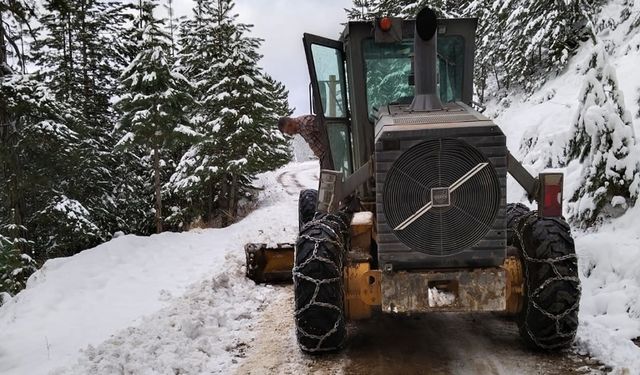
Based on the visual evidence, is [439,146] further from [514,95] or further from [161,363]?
[514,95]

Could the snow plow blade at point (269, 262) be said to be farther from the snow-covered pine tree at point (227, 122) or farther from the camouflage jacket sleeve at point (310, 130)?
the snow-covered pine tree at point (227, 122)

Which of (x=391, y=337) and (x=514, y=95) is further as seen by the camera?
(x=514, y=95)

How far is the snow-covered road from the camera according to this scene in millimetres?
4309

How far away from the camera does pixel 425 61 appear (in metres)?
4.48

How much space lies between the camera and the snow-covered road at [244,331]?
14.1 ft

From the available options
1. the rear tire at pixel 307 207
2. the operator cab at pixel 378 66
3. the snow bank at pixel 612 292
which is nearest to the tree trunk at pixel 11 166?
the rear tire at pixel 307 207

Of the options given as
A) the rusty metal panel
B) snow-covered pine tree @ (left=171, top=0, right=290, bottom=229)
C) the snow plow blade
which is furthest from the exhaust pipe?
snow-covered pine tree @ (left=171, top=0, right=290, bottom=229)

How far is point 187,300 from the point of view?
625cm

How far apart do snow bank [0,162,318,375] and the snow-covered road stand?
0.6 inches

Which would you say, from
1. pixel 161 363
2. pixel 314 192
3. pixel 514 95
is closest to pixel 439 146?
pixel 161 363

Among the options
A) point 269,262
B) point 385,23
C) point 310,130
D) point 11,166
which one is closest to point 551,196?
point 385,23

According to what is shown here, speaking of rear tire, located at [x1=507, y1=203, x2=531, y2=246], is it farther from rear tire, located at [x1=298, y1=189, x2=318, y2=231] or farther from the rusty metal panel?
rear tire, located at [x1=298, y1=189, x2=318, y2=231]

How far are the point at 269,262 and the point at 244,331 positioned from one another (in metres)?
1.97

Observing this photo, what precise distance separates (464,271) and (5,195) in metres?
12.4
